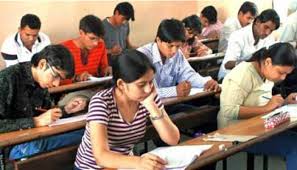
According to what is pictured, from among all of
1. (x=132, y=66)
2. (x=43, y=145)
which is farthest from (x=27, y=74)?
(x=132, y=66)

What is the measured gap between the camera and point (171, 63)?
3254 millimetres

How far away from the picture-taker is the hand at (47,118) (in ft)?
7.34

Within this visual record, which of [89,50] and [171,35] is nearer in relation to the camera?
[171,35]

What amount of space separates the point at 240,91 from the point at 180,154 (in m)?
1.04

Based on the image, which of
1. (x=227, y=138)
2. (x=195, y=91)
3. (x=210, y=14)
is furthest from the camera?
(x=210, y=14)

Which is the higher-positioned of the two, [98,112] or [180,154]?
[98,112]

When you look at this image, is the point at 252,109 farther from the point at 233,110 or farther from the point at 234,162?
the point at 234,162

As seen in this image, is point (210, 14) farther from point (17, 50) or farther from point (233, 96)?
point (233, 96)

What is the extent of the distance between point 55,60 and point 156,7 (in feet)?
15.5

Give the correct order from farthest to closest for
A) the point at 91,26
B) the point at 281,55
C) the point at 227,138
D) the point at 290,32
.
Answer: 1. the point at 290,32
2. the point at 91,26
3. the point at 281,55
4. the point at 227,138

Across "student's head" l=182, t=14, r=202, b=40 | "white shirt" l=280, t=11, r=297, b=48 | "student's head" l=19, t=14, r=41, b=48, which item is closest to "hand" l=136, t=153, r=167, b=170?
"student's head" l=19, t=14, r=41, b=48

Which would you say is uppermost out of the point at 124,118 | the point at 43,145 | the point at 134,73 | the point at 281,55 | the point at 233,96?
the point at 134,73

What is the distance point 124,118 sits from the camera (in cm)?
191

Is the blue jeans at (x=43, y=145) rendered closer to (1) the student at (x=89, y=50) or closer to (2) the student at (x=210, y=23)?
(1) the student at (x=89, y=50)
